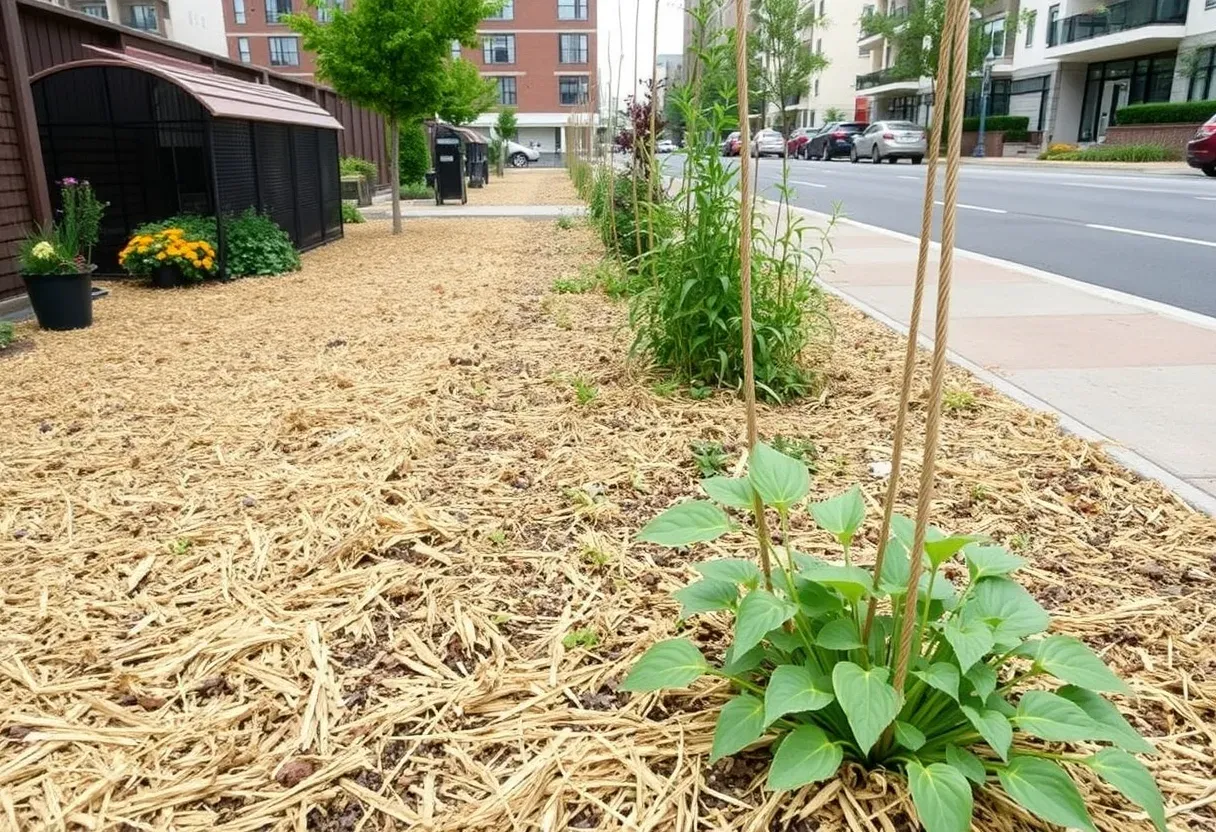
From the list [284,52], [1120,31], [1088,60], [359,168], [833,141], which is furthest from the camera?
[284,52]

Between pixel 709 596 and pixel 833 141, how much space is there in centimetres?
3925

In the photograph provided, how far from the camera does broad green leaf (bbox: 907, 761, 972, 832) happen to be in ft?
4.99

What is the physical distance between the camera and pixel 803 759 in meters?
1.68

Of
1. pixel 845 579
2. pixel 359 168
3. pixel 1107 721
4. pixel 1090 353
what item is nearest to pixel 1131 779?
pixel 1107 721

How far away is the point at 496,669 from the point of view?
223 centimetres

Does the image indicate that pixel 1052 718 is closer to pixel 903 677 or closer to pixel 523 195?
pixel 903 677

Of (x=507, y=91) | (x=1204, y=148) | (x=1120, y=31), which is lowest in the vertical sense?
(x=1204, y=148)

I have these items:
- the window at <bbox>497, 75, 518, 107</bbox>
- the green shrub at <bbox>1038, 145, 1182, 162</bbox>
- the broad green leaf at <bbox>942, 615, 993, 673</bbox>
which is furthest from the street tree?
the window at <bbox>497, 75, 518, 107</bbox>

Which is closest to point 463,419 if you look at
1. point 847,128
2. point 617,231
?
point 617,231

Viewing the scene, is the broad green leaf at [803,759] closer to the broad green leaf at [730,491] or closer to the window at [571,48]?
the broad green leaf at [730,491]

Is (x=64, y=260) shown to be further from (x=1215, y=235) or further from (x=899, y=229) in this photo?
(x=1215, y=235)

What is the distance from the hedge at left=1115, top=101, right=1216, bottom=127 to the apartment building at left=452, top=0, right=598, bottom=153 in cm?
3918

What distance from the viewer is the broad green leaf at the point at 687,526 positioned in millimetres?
1965

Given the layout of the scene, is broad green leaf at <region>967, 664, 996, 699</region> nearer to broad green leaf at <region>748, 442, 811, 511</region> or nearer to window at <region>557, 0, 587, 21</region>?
broad green leaf at <region>748, 442, 811, 511</region>
